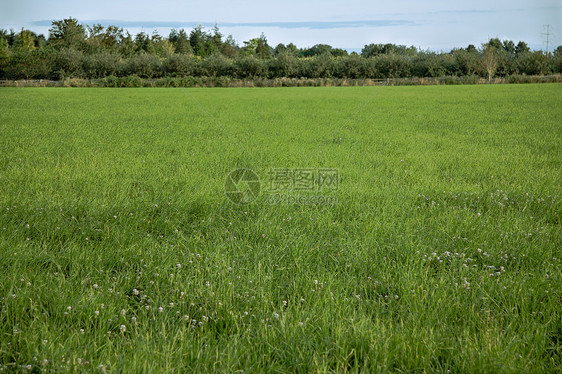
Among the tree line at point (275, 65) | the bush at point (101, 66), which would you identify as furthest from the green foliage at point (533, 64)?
the bush at point (101, 66)

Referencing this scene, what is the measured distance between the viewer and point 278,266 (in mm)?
3457

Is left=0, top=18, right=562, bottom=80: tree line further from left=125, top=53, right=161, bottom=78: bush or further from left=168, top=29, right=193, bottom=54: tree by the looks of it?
left=168, top=29, right=193, bottom=54: tree

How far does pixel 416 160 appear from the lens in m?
7.51

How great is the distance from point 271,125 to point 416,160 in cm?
603

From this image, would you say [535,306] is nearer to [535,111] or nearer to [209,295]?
[209,295]

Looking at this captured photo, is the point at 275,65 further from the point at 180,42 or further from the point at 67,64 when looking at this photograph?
the point at 180,42

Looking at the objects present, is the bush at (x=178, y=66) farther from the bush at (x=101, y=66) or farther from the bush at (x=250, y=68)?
the bush at (x=250, y=68)

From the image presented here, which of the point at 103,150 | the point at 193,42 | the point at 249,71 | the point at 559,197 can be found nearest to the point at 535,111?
the point at 559,197

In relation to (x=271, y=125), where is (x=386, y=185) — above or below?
below

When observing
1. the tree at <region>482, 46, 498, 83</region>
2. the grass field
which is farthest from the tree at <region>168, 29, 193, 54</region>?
the grass field

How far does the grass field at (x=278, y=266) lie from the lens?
231cm

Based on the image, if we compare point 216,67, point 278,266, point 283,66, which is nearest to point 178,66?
point 216,67

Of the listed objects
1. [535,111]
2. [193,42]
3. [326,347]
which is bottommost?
[326,347]

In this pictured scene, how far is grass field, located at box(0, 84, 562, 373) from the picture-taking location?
2314 mm
